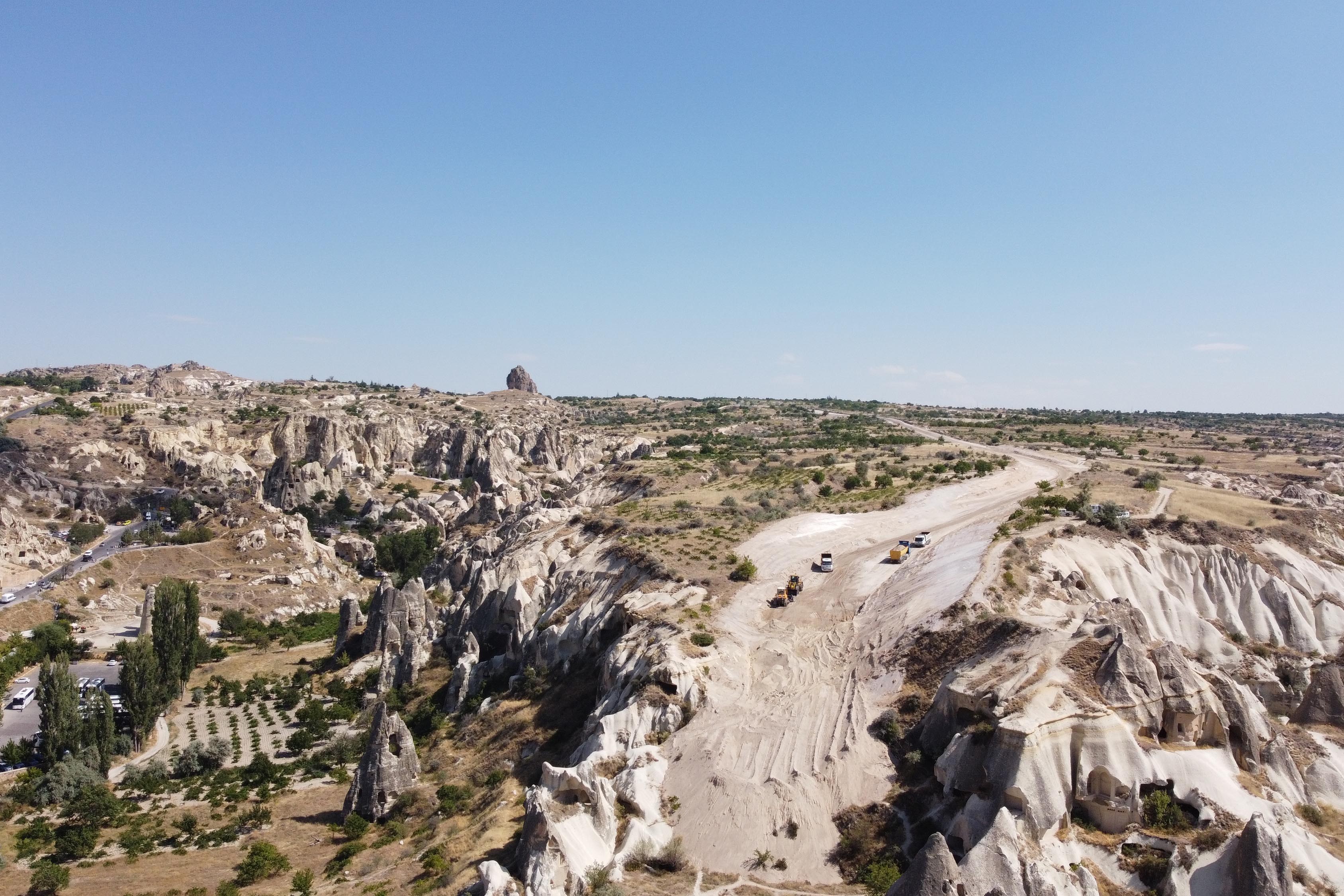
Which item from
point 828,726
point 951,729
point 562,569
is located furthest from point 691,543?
point 951,729

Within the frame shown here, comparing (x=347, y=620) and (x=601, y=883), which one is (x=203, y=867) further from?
(x=347, y=620)

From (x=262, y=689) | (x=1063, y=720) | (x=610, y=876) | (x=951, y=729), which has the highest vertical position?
(x=1063, y=720)

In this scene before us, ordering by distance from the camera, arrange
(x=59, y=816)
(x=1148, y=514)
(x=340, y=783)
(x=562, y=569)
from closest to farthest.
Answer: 1. (x=59, y=816)
2. (x=340, y=783)
3. (x=1148, y=514)
4. (x=562, y=569)

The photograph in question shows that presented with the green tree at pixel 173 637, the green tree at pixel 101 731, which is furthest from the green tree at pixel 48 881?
the green tree at pixel 173 637

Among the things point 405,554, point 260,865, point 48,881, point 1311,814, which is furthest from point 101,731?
point 1311,814

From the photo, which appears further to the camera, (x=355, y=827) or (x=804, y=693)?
(x=355, y=827)

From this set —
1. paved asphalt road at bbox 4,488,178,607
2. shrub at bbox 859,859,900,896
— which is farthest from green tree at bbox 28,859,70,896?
paved asphalt road at bbox 4,488,178,607

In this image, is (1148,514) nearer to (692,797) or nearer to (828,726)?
(828,726)
